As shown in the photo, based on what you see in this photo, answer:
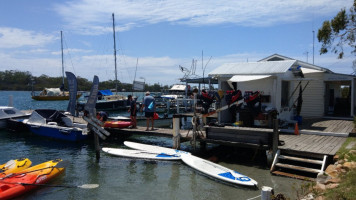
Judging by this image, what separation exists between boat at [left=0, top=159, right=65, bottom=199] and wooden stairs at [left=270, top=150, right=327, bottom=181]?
23.0 ft

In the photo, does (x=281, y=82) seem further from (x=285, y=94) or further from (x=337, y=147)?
(x=337, y=147)

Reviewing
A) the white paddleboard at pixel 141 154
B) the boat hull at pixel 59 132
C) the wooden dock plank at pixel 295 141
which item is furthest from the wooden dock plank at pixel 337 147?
the boat hull at pixel 59 132

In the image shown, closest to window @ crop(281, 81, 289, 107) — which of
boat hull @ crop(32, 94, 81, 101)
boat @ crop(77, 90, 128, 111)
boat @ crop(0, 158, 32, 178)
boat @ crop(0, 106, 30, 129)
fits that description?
boat @ crop(0, 158, 32, 178)

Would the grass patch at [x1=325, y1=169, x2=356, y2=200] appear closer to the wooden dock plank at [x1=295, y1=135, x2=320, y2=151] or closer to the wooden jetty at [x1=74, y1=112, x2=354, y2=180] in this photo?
the wooden jetty at [x1=74, y1=112, x2=354, y2=180]

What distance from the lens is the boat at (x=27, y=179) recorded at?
782 cm

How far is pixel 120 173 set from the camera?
10031 mm

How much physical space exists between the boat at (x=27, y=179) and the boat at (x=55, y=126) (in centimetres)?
511

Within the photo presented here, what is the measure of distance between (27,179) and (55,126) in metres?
8.28

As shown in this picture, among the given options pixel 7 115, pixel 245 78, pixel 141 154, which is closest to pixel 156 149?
pixel 141 154

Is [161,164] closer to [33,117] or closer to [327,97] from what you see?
[33,117]

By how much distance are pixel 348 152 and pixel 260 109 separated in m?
4.83

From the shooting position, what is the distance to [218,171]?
30.0 ft

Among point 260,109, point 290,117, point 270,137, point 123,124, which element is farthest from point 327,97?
point 123,124

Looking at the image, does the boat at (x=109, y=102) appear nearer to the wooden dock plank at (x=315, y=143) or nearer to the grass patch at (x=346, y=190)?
the wooden dock plank at (x=315, y=143)
